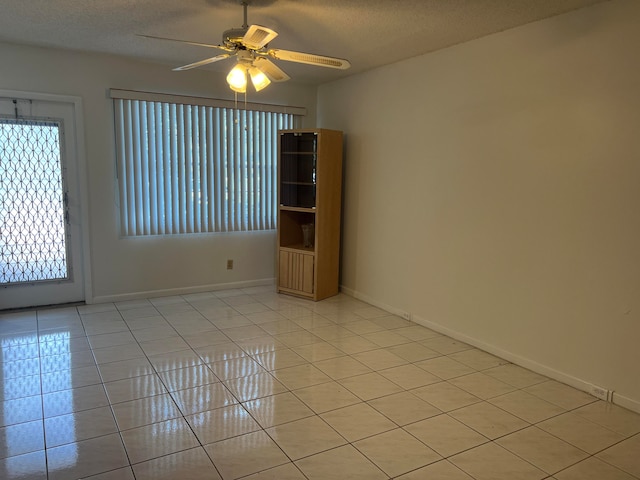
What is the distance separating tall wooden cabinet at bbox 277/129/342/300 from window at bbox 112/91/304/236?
1.35 feet

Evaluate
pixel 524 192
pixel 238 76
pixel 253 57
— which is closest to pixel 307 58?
pixel 253 57

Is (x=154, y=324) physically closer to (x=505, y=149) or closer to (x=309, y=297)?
(x=309, y=297)

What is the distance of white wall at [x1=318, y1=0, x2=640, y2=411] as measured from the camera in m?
2.78

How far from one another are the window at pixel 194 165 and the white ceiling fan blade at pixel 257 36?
187cm

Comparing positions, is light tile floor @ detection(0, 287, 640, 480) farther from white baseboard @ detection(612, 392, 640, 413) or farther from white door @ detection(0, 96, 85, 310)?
white door @ detection(0, 96, 85, 310)

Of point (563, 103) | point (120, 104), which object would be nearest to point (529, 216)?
point (563, 103)

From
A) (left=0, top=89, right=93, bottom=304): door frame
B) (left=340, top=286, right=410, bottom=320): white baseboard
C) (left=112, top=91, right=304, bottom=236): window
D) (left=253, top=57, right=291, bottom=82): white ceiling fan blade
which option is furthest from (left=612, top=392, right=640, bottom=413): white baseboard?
(left=0, top=89, right=93, bottom=304): door frame

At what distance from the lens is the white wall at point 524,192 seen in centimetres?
278

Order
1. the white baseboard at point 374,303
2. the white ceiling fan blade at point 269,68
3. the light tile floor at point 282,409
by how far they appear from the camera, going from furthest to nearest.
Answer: the white baseboard at point 374,303, the white ceiling fan blade at point 269,68, the light tile floor at point 282,409

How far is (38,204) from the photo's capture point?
4383mm

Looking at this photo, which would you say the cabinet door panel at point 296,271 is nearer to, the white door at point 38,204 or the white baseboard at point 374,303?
the white baseboard at point 374,303

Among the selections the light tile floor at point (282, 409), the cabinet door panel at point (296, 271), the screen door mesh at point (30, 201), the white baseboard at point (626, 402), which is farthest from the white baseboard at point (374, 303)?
the screen door mesh at point (30, 201)

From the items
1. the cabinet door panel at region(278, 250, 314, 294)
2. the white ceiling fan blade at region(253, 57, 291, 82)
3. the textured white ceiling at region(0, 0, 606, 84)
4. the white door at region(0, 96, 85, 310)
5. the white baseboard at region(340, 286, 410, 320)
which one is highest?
the textured white ceiling at region(0, 0, 606, 84)

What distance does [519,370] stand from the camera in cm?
336
